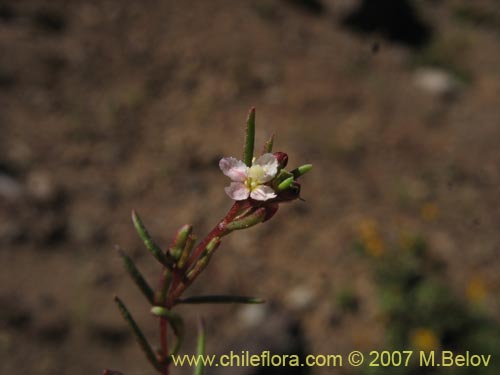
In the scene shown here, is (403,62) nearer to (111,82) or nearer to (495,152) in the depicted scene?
(495,152)

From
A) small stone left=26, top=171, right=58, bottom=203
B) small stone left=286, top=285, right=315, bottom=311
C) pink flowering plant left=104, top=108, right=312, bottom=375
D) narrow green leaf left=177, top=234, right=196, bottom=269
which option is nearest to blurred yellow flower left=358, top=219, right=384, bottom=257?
small stone left=286, top=285, right=315, bottom=311

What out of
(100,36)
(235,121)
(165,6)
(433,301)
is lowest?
(433,301)

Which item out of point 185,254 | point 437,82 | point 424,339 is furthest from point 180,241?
point 437,82

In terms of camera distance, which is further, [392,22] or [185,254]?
[392,22]

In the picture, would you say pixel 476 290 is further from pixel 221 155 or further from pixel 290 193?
pixel 290 193

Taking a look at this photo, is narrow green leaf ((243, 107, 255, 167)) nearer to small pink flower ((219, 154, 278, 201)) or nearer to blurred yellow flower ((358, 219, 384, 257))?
small pink flower ((219, 154, 278, 201))

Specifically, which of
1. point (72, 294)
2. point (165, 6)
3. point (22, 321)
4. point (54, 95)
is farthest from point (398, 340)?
point (165, 6)

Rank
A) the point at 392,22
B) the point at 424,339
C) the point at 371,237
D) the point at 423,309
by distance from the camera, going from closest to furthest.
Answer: the point at 424,339 < the point at 423,309 < the point at 371,237 < the point at 392,22
